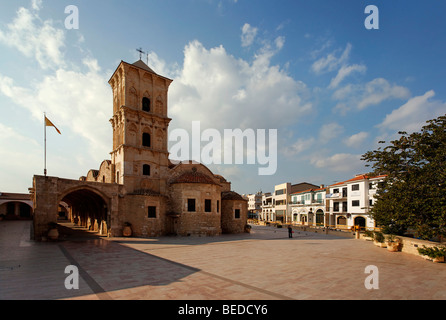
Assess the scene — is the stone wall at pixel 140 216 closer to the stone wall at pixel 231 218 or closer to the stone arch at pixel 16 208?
the stone wall at pixel 231 218

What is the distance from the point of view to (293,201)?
59344 millimetres

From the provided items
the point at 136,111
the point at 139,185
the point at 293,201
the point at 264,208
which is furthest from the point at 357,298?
the point at 264,208

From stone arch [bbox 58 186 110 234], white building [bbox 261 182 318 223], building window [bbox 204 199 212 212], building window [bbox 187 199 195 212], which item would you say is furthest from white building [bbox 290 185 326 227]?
stone arch [bbox 58 186 110 234]

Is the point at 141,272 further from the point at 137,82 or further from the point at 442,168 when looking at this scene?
the point at 137,82

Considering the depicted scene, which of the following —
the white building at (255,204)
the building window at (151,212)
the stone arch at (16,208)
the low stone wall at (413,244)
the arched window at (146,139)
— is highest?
the arched window at (146,139)

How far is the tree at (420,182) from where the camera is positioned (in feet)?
49.7

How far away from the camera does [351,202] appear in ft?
138

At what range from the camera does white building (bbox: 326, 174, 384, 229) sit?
129 ft

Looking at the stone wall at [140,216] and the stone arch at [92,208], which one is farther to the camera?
the stone wall at [140,216]

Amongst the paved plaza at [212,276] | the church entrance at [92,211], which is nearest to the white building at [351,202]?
the paved plaza at [212,276]

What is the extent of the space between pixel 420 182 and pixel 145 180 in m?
24.9

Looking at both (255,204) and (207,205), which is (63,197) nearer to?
(207,205)

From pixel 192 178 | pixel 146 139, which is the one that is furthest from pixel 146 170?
pixel 192 178

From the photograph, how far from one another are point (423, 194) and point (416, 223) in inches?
80.6
